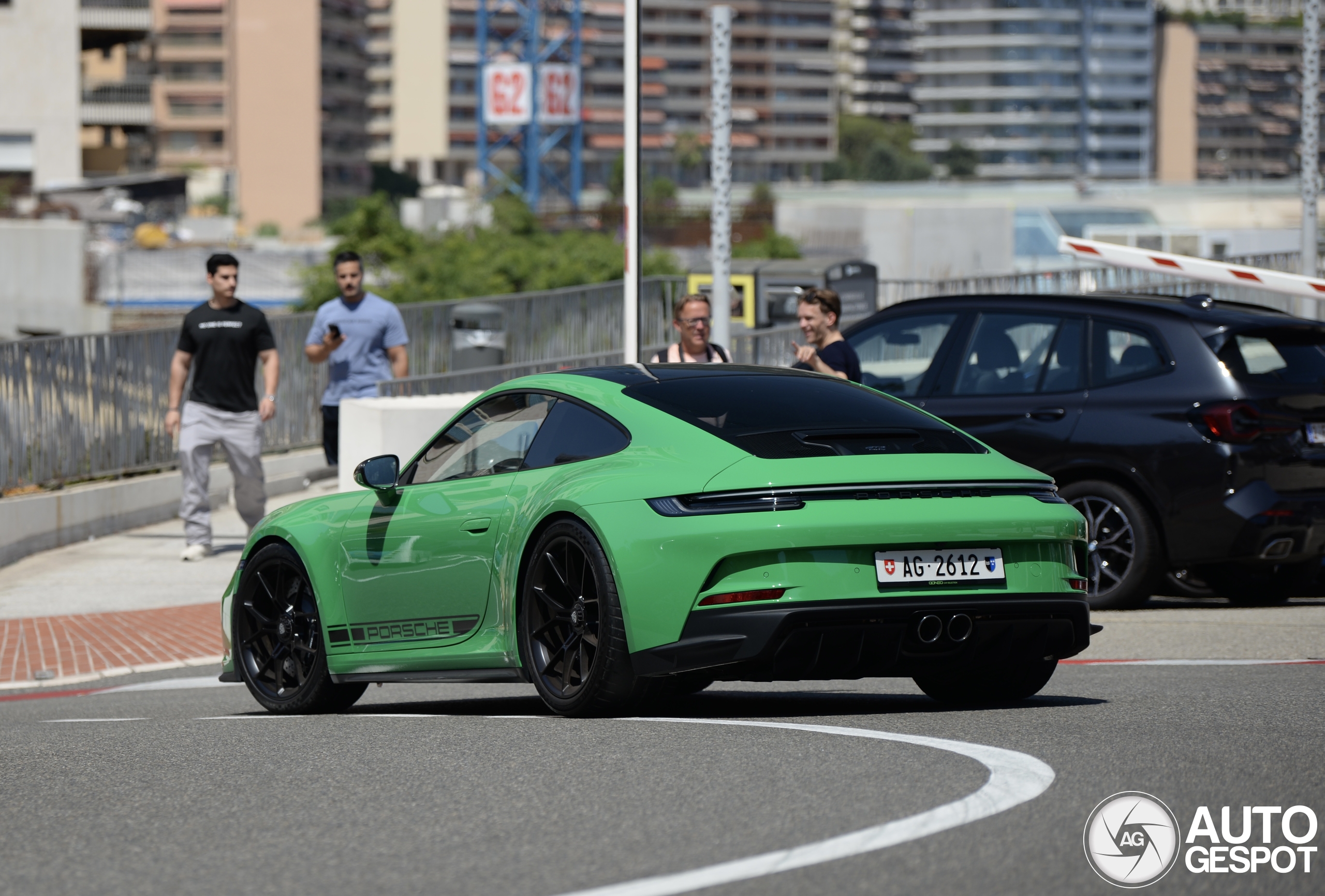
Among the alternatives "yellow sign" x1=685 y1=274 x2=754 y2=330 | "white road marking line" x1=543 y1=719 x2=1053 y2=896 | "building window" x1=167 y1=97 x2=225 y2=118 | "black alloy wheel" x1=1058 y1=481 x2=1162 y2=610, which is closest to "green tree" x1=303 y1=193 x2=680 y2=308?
"yellow sign" x1=685 y1=274 x2=754 y2=330

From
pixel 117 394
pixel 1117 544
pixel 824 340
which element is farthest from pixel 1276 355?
pixel 117 394

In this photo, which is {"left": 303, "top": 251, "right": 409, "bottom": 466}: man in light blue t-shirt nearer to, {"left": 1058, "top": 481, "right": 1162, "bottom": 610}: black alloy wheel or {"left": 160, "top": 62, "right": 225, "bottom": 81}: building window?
{"left": 1058, "top": 481, "right": 1162, "bottom": 610}: black alloy wheel

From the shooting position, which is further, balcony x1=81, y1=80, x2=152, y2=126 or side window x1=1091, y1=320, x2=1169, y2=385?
balcony x1=81, y1=80, x2=152, y2=126

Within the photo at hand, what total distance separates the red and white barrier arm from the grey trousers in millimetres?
5617

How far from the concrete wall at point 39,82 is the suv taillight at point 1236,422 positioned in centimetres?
7445

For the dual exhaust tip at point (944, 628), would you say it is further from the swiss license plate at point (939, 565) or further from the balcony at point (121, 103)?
the balcony at point (121, 103)

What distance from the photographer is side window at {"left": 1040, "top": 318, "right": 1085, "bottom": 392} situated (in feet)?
36.0

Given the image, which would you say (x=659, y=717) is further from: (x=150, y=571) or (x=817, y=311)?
(x=150, y=571)

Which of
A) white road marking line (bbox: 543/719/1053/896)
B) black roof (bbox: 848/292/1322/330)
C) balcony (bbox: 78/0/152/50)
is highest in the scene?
balcony (bbox: 78/0/152/50)

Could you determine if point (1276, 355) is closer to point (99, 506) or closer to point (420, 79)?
point (99, 506)

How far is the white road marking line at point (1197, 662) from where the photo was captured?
8.80 metres

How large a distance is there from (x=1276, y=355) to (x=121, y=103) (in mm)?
98208

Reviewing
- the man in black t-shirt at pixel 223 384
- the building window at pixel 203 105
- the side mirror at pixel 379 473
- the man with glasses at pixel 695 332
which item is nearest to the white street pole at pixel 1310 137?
the man with glasses at pixel 695 332

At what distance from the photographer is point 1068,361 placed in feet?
36.1
